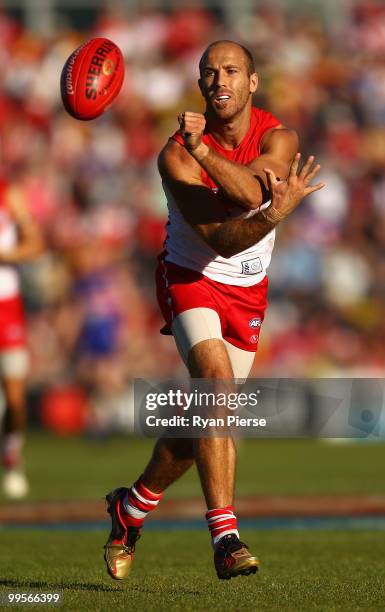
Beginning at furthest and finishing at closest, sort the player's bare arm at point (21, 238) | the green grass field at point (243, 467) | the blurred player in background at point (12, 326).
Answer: the green grass field at point (243, 467), the blurred player in background at point (12, 326), the player's bare arm at point (21, 238)

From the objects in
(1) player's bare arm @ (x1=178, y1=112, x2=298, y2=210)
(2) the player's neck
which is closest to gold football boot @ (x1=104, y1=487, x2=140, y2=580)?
(1) player's bare arm @ (x1=178, y1=112, x2=298, y2=210)

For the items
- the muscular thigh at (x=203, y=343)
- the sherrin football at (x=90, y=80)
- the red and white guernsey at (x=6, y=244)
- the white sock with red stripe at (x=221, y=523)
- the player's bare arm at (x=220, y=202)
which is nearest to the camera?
the white sock with red stripe at (x=221, y=523)

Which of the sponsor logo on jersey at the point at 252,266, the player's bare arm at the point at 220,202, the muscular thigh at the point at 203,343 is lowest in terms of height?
the muscular thigh at the point at 203,343

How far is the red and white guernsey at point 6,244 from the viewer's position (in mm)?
12242

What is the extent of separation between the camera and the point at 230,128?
6.53 metres

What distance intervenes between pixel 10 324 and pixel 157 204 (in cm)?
853

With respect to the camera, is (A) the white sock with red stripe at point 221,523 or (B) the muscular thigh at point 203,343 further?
(B) the muscular thigh at point 203,343

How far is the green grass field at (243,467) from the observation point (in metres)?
12.1

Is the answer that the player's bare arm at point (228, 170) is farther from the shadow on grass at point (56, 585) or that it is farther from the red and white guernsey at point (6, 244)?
the red and white guernsey at point (6, 244)

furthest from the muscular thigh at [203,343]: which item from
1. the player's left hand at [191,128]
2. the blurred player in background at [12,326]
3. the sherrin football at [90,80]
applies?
the blurred player in background at [12,326]

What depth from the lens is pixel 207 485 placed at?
602 cm

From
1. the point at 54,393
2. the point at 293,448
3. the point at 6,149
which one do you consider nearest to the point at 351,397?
the point at 293,448

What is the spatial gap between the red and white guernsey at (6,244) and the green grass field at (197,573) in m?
3.52

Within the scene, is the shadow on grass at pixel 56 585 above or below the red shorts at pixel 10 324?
above
